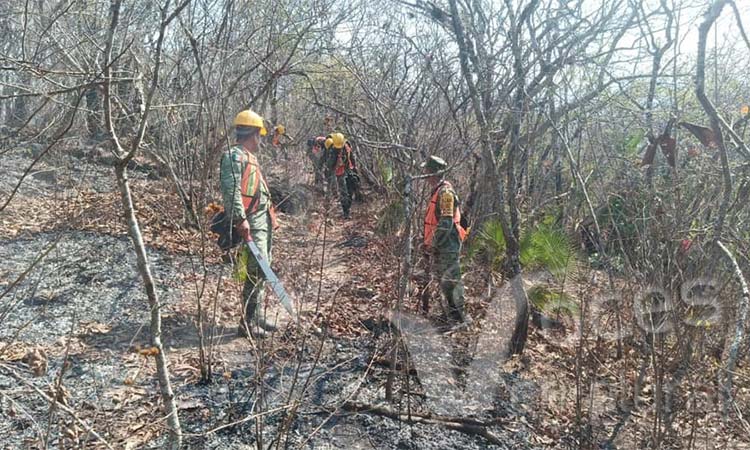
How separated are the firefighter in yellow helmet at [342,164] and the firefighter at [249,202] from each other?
4934mm

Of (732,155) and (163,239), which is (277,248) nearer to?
(163,239)

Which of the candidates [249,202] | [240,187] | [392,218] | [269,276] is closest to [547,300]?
[392,218]

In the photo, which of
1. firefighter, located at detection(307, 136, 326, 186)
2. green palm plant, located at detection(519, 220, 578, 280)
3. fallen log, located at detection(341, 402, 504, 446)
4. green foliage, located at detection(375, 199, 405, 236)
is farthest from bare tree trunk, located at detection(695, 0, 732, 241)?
firefighter, located at detection(307, 136, 326, 186)

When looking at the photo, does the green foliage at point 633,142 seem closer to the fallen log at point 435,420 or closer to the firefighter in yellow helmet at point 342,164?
the firefighter in yellow helmet at point 342,164

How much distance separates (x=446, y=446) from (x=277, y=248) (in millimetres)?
3786

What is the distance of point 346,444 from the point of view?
3.13 meters

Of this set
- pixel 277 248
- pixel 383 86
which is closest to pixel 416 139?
pixel 383 86

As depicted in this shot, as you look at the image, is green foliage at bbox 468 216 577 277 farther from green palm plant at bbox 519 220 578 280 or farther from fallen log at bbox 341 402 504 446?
fallen log at bbox 341 402 504 446

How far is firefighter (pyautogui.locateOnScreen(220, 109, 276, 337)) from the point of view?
4.07 metres

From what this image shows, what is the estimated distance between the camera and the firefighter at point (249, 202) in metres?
4.07

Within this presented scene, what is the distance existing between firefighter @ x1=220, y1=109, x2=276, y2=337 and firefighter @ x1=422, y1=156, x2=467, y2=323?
1399 millimetres

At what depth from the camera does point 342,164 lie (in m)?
9.48

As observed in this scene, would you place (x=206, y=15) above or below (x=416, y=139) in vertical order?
above

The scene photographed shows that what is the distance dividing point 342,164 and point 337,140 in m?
0.43
